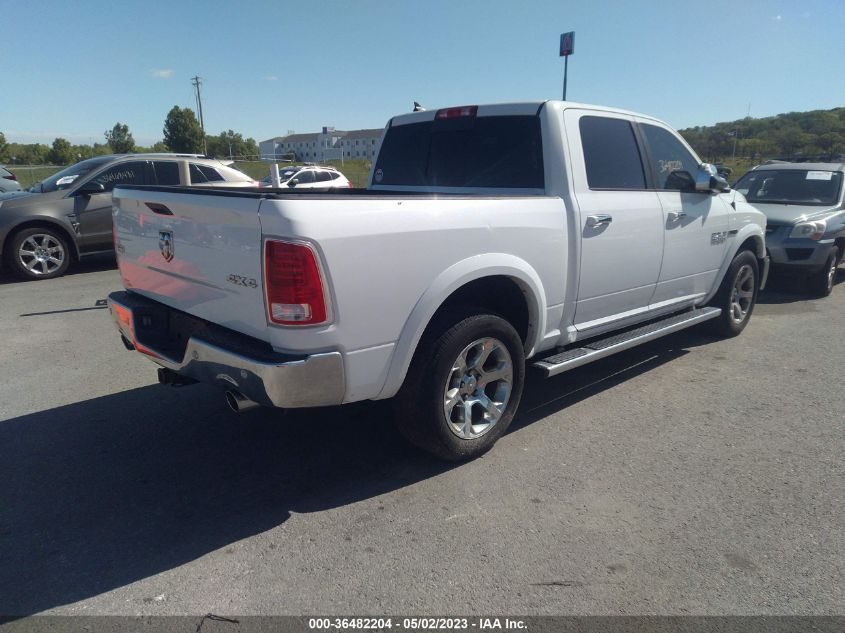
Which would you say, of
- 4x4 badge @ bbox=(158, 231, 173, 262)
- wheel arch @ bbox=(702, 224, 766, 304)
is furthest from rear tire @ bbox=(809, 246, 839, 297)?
4x4 badge @ bbox=(158, 231, 173, 262)

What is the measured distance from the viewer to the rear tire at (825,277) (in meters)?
8.02

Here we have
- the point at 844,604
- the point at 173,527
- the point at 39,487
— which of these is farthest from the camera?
the point at 39,487

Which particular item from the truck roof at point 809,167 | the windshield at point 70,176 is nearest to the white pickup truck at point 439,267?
the truck roof at point 809,167

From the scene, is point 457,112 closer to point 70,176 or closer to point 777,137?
point 70,176

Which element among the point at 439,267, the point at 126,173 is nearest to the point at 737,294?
the point at 439,267

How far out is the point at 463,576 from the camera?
2.54 m

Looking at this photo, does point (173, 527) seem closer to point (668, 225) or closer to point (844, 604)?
point (844, 604)

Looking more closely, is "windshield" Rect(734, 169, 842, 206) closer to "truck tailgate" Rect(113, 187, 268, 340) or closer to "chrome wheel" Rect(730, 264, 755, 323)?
"chrome wheel" Rect(730, 264, 755, 323)

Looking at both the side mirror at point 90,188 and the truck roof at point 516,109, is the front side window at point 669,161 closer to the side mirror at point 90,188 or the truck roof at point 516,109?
the truck roof at point 516,109

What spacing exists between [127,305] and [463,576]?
7.89ft

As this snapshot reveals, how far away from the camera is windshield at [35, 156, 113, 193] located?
364 inches

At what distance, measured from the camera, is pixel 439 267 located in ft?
9.98

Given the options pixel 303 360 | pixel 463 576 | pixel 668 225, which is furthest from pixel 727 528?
pixel 668 225

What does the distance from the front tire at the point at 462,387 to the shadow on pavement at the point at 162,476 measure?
0.27 m
